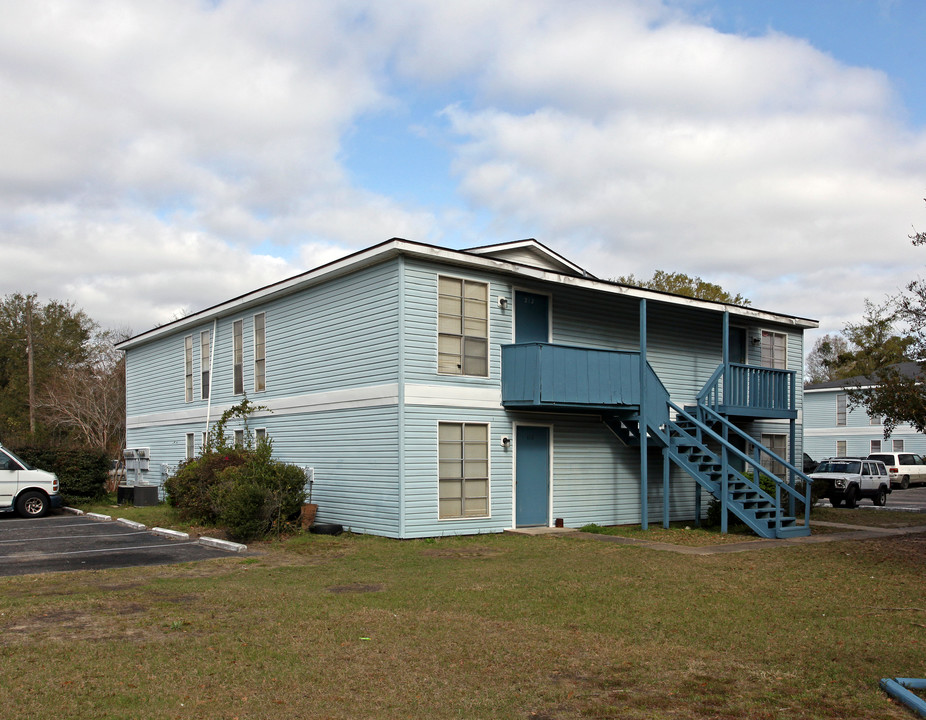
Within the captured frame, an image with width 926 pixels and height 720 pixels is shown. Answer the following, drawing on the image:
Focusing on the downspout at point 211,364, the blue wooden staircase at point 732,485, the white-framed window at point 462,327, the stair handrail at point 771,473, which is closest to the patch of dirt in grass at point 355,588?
the white-framed window at point 462,327

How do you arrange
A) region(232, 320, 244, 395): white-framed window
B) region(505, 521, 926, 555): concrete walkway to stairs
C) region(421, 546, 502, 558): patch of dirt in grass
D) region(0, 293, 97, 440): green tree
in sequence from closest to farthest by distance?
region(421, 546, 502, 558): patch of dirt in grass < region(505, 521, 926, 555): concrete walkway to stairs < region(232, 320, 244, 395): white-framed window < region(0, 293, 97, 440): green tree

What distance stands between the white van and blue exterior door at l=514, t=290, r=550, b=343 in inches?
491

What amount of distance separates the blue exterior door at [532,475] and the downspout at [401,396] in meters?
2.98

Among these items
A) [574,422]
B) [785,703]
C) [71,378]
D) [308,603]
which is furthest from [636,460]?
[71,378]

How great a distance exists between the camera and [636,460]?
2077 centimetres

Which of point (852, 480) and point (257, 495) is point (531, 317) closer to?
point (257, 495)

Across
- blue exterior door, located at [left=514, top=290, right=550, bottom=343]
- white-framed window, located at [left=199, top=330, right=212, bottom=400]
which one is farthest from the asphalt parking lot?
blue exterior door, located at [left=514, top=290, right=550, bottom=343]

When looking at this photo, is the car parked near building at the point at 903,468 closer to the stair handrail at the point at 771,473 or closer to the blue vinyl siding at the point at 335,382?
the stair handrail at the point at 771,473

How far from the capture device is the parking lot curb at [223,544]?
1491 centimetres

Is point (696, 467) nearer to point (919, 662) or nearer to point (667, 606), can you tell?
point (667, 606)

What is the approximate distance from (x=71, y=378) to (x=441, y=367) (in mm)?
35498

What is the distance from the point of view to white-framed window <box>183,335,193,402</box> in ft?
83.8

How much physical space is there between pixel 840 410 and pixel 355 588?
43.3 metres

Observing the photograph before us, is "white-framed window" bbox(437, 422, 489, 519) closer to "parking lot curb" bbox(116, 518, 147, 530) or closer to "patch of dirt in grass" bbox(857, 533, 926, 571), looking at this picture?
"parking lot curb" bbox(116, 518, 147, 530)
